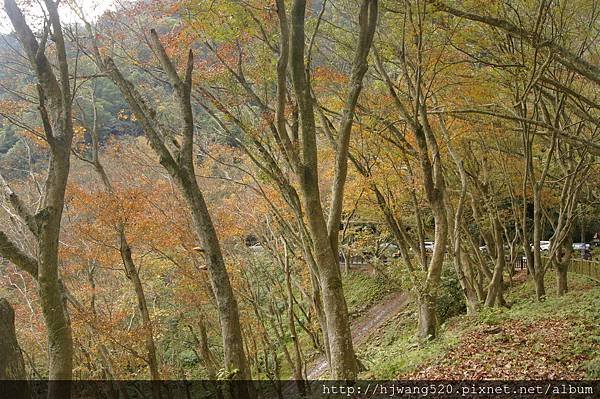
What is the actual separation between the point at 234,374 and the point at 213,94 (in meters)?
6.08

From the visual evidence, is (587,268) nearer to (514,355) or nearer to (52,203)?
(514,355)

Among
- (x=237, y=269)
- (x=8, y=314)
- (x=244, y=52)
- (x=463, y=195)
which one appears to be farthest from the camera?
(x=237, y=269)

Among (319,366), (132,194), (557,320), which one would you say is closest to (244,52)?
(132,194)

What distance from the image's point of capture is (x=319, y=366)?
19422mm

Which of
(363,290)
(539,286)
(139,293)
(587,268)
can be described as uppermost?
(139,293)

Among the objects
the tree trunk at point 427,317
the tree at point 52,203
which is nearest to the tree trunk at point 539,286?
the tree trunk at point 427,317

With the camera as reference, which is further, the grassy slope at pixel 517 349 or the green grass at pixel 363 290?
the green grass at pixel 363 290

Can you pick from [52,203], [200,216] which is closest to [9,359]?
[52,203]

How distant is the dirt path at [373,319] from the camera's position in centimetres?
2038

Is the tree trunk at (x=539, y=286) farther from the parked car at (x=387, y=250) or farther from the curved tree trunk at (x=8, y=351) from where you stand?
the parked car at (x=387, y=250)

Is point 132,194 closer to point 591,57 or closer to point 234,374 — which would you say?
point 234,374

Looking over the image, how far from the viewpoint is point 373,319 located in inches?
949

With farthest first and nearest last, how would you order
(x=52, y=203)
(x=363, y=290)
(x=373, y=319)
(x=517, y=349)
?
(x=363, y=290)
(x=373, y=319)
(x=517, y=349)
(x=52, y=203)

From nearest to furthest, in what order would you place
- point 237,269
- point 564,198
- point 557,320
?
point 557,320
point 564,198
point 237,269
